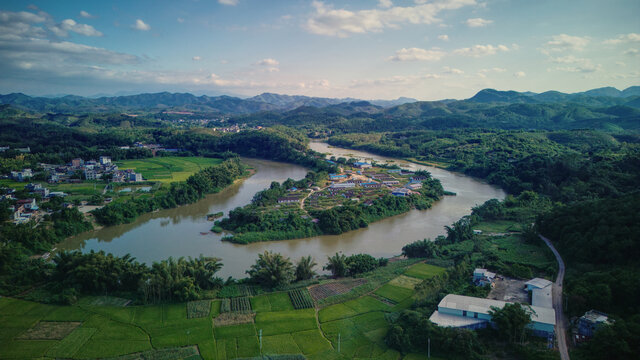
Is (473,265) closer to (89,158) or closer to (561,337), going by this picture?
(561,337)

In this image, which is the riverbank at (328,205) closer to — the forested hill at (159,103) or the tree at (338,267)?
the tree at (338,267)

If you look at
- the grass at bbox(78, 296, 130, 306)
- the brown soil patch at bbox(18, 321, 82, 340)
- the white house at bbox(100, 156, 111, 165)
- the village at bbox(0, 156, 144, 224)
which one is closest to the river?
the grass at bbox(78, 296, 130, 306)

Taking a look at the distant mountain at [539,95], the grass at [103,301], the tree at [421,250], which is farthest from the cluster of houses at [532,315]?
the distant mountain at [539,95]

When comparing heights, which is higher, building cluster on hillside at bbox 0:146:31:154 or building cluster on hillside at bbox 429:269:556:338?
building cluster on hillside at bbox 0:146:31:154

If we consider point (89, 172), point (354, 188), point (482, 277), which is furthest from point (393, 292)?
point (89, 172)

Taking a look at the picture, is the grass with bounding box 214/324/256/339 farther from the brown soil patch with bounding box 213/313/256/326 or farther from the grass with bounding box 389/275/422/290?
the grass with bounding box 389/275/422/290

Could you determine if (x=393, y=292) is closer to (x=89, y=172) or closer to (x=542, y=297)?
(x=542, y=297)
